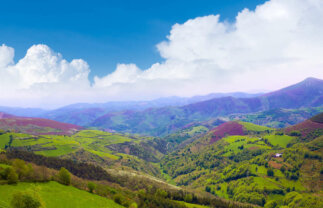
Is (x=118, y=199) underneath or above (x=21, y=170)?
underneath

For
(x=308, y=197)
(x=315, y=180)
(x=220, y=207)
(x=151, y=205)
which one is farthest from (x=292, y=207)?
(x=151, y=205)

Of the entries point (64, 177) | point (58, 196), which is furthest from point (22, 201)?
point (64, 177)

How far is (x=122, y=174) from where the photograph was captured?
188 meters

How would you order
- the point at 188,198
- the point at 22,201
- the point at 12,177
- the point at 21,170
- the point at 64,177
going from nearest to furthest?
1. the point at 22,201
2. the point at 12,177
3. the point at 21,170
4. the point at 64,177
5. the point at 188,198

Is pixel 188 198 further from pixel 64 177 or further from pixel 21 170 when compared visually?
pixel 21 170

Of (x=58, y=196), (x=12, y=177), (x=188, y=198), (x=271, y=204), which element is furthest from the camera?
(x=271, y=204)

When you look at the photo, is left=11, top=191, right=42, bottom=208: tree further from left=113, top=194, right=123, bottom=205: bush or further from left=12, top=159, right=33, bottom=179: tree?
left=113, top=194, right=123, bottom=205: bush

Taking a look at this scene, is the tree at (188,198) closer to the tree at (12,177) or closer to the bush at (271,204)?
the bush at (271,204)

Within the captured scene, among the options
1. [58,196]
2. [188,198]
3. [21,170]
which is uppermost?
[21,170]

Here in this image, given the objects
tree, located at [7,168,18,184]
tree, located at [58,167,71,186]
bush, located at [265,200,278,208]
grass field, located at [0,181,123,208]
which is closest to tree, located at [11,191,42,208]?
grass field, located at [0,181,123,208]

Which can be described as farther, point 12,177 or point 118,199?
point 118,199

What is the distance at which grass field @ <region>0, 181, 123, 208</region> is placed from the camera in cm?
5857

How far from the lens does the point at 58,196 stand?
67.2m

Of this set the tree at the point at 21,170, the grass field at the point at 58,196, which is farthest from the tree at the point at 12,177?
the tree at the point at 21,170
